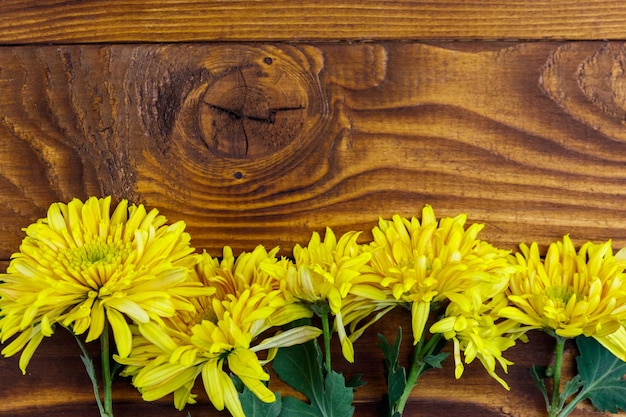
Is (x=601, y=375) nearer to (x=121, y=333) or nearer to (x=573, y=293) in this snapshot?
(x=573, y=293)

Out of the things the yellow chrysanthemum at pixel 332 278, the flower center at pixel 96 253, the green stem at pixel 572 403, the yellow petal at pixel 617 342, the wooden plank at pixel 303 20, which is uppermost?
the wooden plank at pixel 303 20

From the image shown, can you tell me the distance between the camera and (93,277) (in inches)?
26.3

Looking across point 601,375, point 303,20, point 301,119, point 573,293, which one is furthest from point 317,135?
point 601,375

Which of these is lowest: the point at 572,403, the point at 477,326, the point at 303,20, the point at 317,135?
the point at 572,403

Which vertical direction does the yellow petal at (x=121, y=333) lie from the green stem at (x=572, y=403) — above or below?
above

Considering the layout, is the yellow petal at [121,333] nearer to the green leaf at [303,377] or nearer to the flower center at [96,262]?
the flower center at [96,262]

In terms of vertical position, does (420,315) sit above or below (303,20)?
below

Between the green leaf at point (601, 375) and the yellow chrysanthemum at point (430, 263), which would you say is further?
the green leaf at point (601, 375)

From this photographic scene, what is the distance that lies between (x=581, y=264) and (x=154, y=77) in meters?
0.61

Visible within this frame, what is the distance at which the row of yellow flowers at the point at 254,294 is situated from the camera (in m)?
0.68

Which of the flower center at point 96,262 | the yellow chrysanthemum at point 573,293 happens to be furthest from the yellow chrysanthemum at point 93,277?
the yellow chrysanthemum at point 573,293

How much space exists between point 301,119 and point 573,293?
42 cm

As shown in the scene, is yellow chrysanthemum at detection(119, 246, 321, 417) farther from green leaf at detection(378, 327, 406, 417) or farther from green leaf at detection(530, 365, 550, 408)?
green leaf at detection(530, 365, 550, 408)

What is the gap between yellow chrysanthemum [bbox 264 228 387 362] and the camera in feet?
2.26
